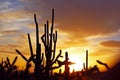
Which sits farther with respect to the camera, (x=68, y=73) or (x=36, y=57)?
(x=68, y=73)

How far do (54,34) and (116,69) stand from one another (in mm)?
5957

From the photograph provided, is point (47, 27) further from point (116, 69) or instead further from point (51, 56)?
point (116, 69)

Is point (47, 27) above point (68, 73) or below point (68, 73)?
above

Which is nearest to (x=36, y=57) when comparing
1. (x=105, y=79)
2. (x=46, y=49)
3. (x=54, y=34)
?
(x=46, y=49)

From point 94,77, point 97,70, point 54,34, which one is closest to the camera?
point 97,70

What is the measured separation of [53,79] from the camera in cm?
909

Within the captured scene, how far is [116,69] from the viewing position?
4.94 m

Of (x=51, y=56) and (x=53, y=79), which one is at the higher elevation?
(x=51, y=56)

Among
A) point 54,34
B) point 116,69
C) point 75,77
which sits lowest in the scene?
point 75,77

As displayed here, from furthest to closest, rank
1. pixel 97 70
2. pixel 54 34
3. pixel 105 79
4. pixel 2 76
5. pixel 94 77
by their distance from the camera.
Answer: pixel 54 34
pixel 2 76
pixel 94 77
pixel 97 70
pixel 105 79

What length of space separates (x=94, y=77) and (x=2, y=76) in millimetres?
3556

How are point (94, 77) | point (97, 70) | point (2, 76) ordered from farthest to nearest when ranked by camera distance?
1. point (2, 76)
2. point (94, 77)
3. point (97, 70)

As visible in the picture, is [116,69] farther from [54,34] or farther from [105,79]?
[54,34]

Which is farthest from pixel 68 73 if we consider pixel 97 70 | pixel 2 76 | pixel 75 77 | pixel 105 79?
pixel 105 79
